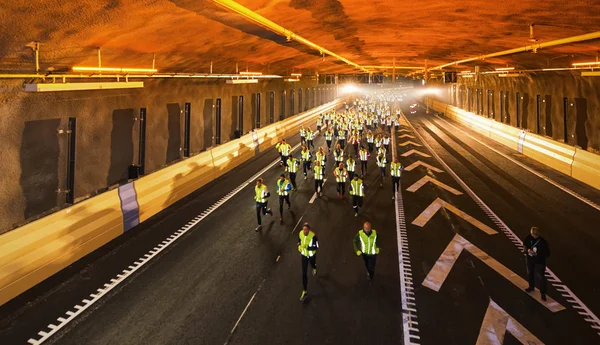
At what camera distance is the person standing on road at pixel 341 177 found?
1789 centimetres

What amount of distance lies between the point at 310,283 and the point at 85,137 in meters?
8.16

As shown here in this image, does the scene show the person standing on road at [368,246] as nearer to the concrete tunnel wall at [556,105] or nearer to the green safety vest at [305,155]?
the green safety vest at [305,155]

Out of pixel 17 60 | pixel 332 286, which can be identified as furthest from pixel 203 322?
pixel 17 60

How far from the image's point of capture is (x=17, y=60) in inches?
340

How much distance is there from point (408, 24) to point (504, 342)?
8670mm

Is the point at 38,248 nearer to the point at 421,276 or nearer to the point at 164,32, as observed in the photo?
the point at 164,32

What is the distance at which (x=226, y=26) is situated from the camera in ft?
34.7

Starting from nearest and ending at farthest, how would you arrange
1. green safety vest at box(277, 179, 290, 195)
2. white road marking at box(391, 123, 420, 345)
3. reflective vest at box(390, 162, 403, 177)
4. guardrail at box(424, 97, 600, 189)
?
white road marking at box(391, 123, 420, 345)
green safety vest at box(277, 179, 290, 195)
reflective vest at box(390, 162, 403, 177)
guardrail at box(424, 97, 600, 189)

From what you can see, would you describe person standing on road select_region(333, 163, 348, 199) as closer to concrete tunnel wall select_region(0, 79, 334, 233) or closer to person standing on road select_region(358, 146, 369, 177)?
person standing on road select_region(358, 146, 369, 177)

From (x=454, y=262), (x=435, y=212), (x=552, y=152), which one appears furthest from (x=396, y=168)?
(x=552, y=152)

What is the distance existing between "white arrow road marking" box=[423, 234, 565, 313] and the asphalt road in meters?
0.16

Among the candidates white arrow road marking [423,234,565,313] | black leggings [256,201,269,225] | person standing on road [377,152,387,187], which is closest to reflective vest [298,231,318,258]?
white arrow road marking [423,234,565,313]

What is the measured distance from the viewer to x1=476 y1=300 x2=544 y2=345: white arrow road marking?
7.81 m

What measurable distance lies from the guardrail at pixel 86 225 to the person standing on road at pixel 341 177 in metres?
6.69
